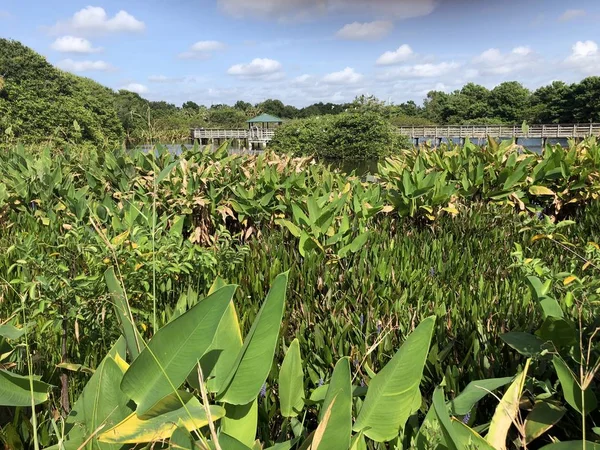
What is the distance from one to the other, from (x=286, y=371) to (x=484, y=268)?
5.49ft

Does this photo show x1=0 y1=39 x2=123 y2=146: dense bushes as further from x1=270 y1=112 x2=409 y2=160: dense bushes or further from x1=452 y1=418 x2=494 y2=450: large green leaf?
x1=452 y1=418 x2=494 y2=450: large green leaf

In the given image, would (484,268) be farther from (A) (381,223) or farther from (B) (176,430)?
(B) (176,430)

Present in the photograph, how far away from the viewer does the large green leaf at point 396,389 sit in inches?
38.6

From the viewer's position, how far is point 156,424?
891 millimetres

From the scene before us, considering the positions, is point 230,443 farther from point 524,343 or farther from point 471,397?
point 524,343

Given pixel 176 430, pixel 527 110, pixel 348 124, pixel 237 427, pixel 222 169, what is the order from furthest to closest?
pixel 527 110, pixel 348 124, pixel 222 169, pixel 237 427, pixel 176 430

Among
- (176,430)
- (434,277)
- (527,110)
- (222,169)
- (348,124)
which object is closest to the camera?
(176,430)

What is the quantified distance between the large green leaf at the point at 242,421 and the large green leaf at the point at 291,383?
133 millimetres

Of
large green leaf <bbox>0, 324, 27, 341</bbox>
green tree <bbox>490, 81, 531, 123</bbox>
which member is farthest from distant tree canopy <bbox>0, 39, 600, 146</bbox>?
large green leaf <bbox>0, 324, 27, 341</bbox>

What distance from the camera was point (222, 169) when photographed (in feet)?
12.3

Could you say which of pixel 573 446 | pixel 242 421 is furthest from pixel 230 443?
pixel 573 446

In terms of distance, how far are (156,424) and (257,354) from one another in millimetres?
237

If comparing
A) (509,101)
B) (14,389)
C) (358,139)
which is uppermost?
(509,101)

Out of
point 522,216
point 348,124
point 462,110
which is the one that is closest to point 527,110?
point 462,110
